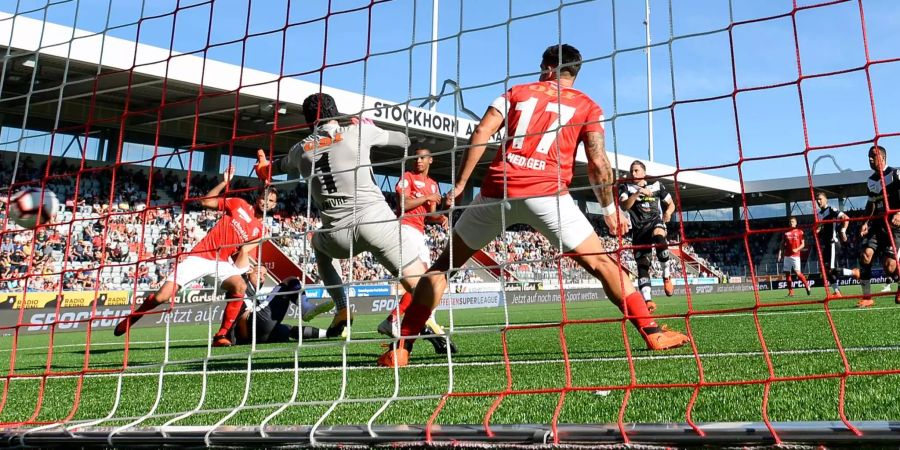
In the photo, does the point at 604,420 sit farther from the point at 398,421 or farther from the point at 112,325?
the point at 112,325

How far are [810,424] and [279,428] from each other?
1649 millimetres

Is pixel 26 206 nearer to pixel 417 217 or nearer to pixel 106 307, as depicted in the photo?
pixel 417 217

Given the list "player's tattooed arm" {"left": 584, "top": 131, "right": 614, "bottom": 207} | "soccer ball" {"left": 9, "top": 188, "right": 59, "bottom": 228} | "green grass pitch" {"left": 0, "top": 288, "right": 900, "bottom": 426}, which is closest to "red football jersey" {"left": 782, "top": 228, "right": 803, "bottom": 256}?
"green grass pitch" {"left": 0, "top": 288, "right": 900, "bottom": 426}

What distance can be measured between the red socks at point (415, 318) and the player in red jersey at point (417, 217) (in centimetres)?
8

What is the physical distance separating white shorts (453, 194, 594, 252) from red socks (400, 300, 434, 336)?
1.77ft

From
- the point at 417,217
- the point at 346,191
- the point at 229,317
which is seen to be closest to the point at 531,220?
the point at 346,191

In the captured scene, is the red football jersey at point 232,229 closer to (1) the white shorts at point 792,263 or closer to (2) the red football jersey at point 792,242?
(1) the white shorts at point 792,263

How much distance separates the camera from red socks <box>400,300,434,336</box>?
176 inches

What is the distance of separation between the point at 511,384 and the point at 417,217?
2.42 metres

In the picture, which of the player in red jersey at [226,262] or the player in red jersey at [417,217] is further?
the player in red jersey at [226,262]

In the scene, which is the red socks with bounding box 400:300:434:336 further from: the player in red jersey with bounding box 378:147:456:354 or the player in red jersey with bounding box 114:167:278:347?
the player in red jersey with bounding box 114:167:278:347

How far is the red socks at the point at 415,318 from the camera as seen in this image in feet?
14.7

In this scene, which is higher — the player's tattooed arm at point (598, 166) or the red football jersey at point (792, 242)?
the red football jersey at point (792, 242)

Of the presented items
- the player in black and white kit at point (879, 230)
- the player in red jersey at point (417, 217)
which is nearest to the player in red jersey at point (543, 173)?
the player in red jersey at point (417, 217)
